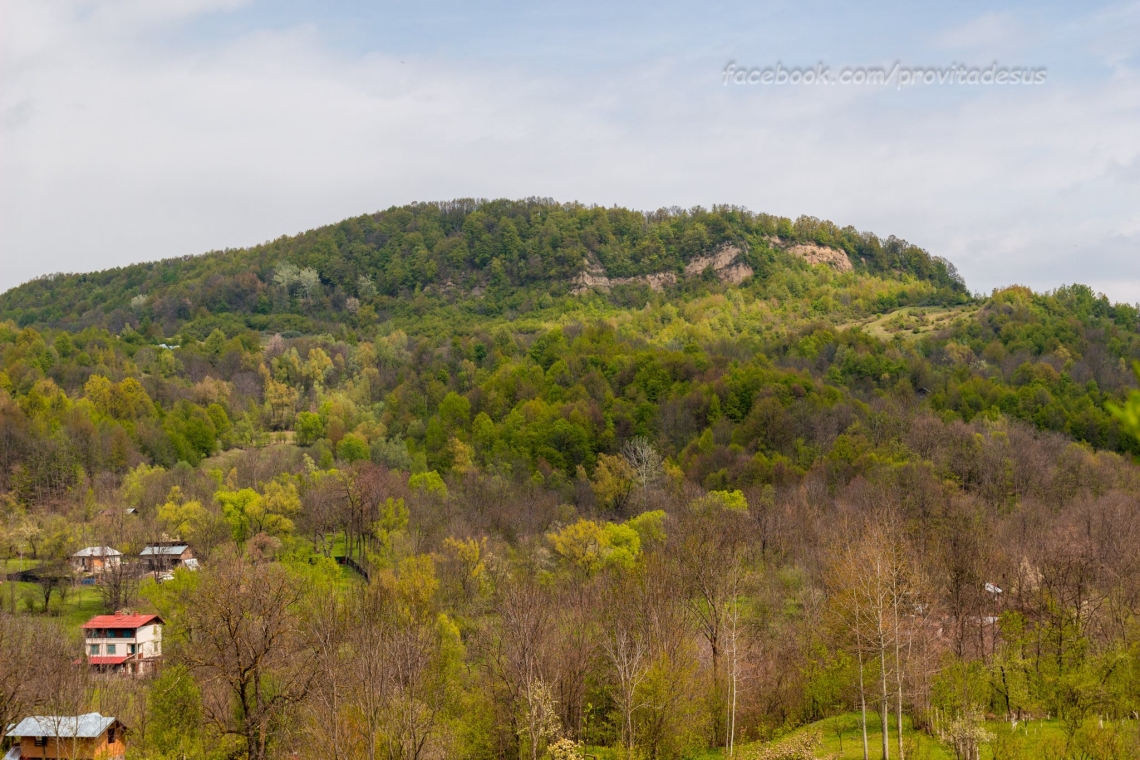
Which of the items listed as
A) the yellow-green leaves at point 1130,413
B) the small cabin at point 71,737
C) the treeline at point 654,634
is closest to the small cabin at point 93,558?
the treeline at point 654,634

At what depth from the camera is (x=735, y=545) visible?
47500 mm

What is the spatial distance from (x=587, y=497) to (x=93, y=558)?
3448 centimetres

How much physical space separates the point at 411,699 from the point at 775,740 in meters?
12.7

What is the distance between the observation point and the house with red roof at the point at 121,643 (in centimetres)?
4691

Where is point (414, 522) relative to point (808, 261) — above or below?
below

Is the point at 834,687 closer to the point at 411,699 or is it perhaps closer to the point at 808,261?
the point at 411,699

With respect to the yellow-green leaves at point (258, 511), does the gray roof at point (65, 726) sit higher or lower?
lower

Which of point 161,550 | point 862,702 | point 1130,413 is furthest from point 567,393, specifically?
point 1130,413

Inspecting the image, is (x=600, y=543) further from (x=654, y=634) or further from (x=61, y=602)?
(x=61, y=602)

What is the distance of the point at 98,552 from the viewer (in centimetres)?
6159

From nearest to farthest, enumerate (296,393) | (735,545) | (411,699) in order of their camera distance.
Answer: (411,699), (735,545), (296,393)

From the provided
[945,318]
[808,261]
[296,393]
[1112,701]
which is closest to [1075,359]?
[945,318]

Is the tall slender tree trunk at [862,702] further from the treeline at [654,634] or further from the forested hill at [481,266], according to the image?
the forested hill at [481,266]

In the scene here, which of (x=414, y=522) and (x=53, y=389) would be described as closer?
(x=414, y=522)
